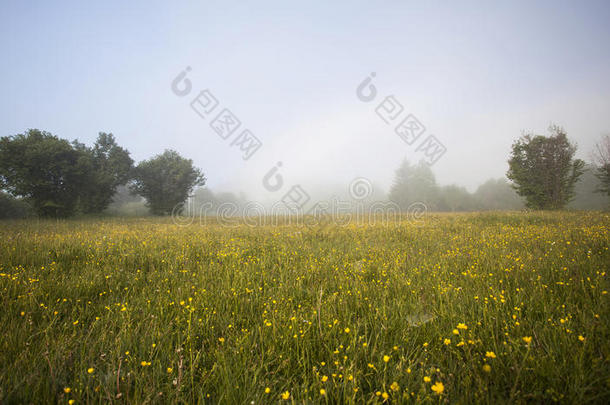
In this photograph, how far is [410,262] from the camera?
13.8 feet

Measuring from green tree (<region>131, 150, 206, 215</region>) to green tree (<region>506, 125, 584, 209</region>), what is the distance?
129 ft

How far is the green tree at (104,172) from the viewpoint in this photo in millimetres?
24547

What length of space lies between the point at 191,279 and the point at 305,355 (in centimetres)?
233

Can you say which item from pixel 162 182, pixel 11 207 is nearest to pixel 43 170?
pixel 162 182

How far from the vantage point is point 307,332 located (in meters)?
2.03

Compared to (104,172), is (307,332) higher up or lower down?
lower down

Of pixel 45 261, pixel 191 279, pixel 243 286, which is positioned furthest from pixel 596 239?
pixel 45 261

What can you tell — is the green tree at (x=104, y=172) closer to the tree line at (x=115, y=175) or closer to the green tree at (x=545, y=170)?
the tree line at (x=115, y=175)

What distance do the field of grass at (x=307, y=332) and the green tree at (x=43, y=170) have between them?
990 inches

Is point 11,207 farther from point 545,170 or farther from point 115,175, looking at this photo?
point 545,170

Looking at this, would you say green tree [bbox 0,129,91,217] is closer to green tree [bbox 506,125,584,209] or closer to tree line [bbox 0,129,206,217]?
tree line [bbox 0,129,206,217]

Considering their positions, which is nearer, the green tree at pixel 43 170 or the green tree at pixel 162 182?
the green tree at pixel 43 170

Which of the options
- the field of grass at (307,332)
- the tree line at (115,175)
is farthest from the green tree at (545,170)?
the field of grass at (307,332)

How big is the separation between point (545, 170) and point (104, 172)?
4648 centimetres
